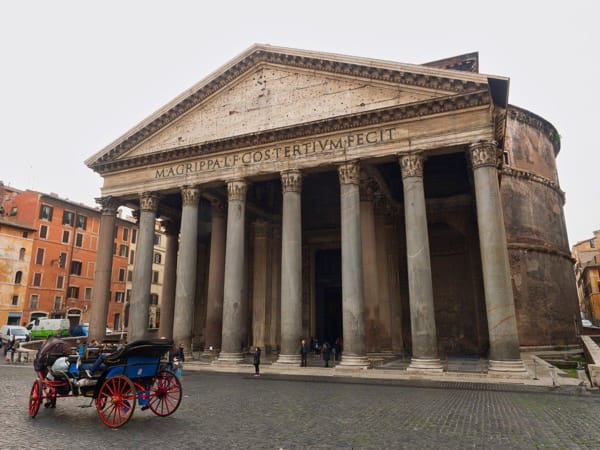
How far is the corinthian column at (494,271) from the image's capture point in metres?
11.8

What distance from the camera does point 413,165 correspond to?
45.9 feet

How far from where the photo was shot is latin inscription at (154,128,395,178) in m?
14.8

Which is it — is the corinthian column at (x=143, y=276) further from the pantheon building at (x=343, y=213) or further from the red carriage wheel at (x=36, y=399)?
the red carriage wheel at (x=36, y=399)

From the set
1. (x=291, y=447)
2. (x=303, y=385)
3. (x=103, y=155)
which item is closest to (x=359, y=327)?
(x=303, y=385)

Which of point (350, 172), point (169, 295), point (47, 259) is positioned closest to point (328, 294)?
point (169, 295)

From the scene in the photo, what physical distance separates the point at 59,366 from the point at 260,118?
40.6ft

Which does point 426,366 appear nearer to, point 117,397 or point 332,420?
point 332,420

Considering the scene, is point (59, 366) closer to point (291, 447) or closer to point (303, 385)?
point (291, 447)

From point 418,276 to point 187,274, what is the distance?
9141 millimetres

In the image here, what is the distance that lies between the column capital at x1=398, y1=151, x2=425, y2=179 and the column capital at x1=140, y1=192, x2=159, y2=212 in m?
11.0

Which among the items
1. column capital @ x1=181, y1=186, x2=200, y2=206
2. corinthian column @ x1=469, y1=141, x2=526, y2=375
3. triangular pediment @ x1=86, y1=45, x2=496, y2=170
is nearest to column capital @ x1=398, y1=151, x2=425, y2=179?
corinthian column @ x1=469, y1=141, x2=526, y2=375

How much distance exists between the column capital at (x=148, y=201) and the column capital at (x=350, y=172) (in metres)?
8.80

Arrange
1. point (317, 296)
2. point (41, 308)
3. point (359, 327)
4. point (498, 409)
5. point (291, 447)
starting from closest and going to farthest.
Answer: point (291, 447) < point (498, 409) < point (359, 327) < point (317, 296) < point (41, 308)

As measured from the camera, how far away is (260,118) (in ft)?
55.5
